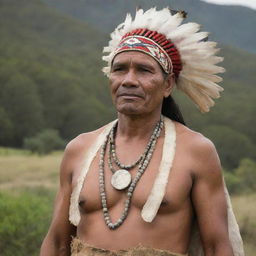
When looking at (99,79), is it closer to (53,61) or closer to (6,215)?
(53,61)

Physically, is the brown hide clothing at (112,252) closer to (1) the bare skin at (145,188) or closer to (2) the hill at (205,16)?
(1) the bare skin at (145,188)

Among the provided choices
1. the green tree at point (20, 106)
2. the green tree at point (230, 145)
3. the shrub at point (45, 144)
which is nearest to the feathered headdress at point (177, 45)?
the shrub at point (45, 144)

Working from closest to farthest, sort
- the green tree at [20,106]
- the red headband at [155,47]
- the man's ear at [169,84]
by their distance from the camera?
1. the red headband at [155,47]
2. the man's ear at [169,84]
3. the green tree at [20,106]

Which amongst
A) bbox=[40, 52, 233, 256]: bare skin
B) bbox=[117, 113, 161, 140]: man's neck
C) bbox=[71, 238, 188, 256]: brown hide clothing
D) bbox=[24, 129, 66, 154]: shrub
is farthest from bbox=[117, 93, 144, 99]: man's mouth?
bbox=[24, 129, 66, 154]: shrub

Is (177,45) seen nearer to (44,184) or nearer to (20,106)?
(44,184)

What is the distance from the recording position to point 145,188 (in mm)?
3236

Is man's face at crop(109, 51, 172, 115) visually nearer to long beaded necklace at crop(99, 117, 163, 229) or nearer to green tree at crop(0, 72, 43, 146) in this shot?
long beaded necklace at crop(99, 117, 163, 229)

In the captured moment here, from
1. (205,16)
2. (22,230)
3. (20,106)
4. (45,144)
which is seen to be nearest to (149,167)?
(22,230)

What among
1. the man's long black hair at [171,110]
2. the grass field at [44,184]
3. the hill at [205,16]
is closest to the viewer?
the man's long black hair at [171,110]

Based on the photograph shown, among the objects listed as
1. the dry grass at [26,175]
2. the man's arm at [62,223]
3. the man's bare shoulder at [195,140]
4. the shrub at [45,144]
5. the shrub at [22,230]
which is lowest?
the shrub at [45,144]

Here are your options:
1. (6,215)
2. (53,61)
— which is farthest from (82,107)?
(6,215)

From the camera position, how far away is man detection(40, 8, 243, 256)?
3178mm

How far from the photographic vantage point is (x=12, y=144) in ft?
127

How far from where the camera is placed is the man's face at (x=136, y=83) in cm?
335
